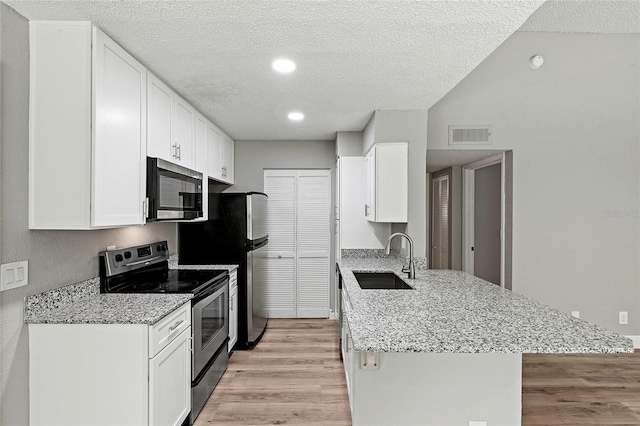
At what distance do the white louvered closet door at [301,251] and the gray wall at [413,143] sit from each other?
1.67m

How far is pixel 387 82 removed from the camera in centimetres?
264

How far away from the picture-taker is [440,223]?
605cm

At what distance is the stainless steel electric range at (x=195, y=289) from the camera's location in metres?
2.51

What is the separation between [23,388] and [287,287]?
10.8 feet

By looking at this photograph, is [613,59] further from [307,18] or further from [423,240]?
[307,18]

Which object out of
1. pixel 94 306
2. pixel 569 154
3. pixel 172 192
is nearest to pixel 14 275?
pixel 94 306

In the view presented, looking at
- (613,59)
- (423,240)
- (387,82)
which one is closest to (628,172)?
(613,59)

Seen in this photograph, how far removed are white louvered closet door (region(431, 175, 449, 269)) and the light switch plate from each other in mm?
4966

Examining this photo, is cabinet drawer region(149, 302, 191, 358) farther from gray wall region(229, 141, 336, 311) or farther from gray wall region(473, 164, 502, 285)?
gray wall region(473, 164, 502, 285)

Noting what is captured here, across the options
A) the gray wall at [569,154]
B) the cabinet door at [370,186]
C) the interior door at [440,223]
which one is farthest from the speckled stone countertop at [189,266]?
the interior door at [440,223]

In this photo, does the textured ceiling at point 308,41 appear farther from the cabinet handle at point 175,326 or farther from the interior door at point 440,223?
the interior door at point 440,223

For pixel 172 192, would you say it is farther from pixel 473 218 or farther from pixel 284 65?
pixel 473 218

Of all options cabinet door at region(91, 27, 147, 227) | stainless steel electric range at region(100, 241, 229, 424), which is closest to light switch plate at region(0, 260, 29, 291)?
cabinet door at region(91, 27, 147, 227)

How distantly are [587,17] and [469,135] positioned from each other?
1490 mm
